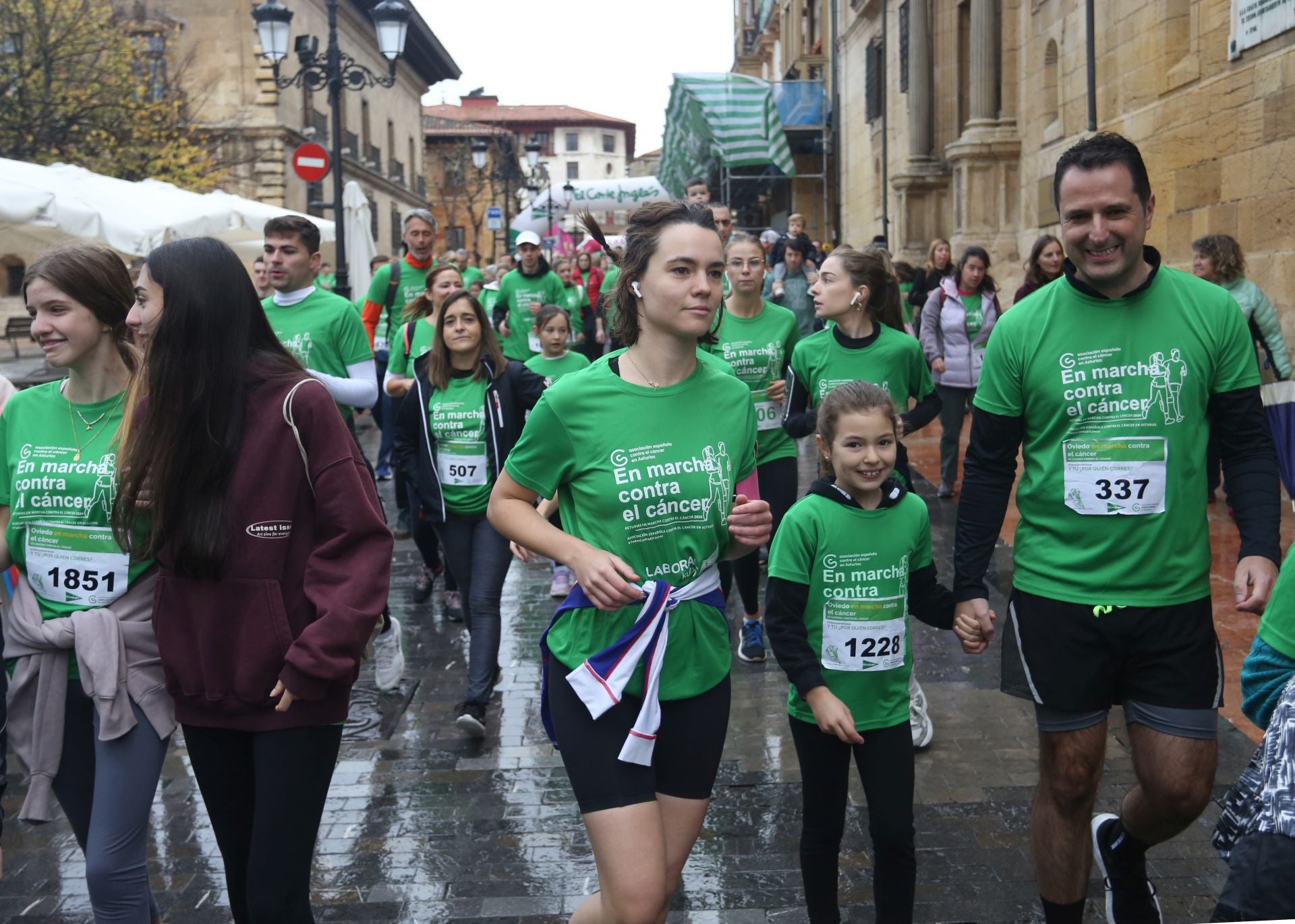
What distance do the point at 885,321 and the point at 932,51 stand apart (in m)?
16.8

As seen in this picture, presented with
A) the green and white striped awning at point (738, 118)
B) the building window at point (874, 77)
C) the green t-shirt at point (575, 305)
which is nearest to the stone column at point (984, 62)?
the green t-shirt at point (575, 305)

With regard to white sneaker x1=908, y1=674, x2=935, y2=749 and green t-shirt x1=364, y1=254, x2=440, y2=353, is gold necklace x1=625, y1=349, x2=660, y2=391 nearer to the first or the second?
white sneaker x1=908, y1=674, x2=935, y2=749

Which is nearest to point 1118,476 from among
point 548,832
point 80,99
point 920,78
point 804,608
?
point 804,608

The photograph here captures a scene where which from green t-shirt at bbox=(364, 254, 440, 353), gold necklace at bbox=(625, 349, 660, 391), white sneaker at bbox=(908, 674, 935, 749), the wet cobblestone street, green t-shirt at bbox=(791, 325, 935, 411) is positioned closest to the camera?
gold necklace at bbox=(625, 349, 660, 391)

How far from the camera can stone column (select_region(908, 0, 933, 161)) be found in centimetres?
2134

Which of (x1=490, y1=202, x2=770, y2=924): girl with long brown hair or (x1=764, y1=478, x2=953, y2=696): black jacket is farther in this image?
(x1=764, y1=478, x2=953, y2=696): black jacket

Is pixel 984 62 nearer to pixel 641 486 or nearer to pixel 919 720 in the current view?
pixel 919 720

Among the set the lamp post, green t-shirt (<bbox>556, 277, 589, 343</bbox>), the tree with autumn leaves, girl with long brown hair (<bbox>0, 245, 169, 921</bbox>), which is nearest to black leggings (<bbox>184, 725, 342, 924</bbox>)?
girl with long brown hair (<bbox>0, 245, 169, 921</bbox>)

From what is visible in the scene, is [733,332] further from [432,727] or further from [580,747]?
[580,747]

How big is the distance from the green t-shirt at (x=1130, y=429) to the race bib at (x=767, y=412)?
3.36 m

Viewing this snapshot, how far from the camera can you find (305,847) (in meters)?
3.01

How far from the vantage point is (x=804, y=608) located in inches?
150

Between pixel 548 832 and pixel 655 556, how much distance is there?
6.68 feet

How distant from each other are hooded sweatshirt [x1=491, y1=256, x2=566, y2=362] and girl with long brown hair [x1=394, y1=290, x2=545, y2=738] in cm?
526
